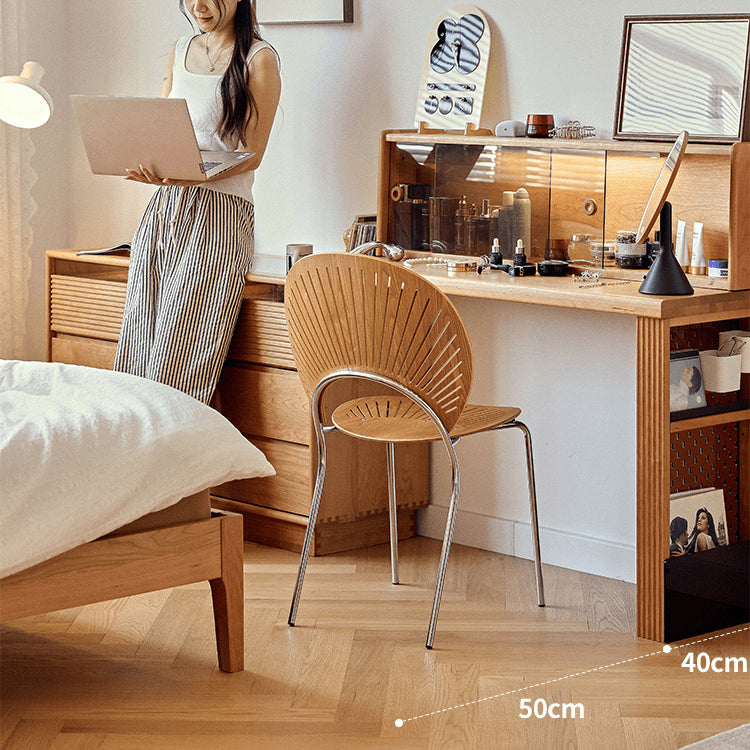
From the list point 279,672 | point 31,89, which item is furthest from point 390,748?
point 31,89

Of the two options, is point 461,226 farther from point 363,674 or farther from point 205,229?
point 363,674

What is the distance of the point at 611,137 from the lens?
320 cm

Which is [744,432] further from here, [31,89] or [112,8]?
[112,8]

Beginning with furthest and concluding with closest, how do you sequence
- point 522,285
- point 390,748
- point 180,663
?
1. point 522,285
2. point 180,663
3. point 390,748

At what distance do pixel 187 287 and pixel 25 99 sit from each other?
90 centimetres

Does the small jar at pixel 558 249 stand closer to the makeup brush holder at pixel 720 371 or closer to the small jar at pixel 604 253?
the small jar at pixel 604 253

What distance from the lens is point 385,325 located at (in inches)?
105

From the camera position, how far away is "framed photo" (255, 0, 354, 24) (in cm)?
377

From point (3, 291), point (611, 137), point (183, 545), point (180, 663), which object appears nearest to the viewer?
point (183, 545)

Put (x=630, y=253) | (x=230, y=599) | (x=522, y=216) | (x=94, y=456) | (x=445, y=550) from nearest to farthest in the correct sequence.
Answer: (x=94, y=456) < (x=230, y=599) < (x=445, y=550) < (x=630, y=253) < (x=522, y=216)

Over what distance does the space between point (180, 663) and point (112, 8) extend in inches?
105

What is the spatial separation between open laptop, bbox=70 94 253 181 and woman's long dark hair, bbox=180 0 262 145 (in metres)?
0.07

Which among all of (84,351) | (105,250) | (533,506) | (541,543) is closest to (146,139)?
(105,250)

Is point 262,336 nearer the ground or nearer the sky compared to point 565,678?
nearer the sky
